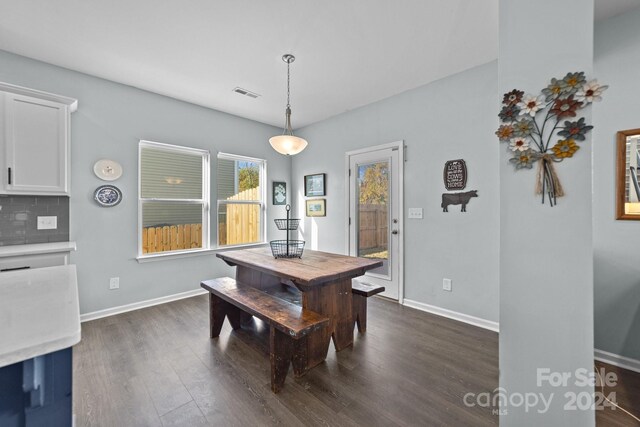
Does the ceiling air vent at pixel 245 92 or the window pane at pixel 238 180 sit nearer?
the ceiling air vent at pixel 245 92

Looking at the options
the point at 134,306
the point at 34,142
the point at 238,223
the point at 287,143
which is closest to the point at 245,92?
the point at 287,143

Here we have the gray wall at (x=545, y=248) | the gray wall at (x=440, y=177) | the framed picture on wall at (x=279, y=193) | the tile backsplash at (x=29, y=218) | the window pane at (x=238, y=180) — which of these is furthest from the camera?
the framed picture on wall at (x=279, y=193)

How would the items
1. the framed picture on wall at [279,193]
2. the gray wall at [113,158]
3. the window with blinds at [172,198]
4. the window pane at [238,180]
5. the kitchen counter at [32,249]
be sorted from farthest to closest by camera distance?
the framed picture on wall at [279,193]
the window pane at [238,180]
the window with blinds at [172,198]
the gray wall at [113,158]
the kitchen counter at [32,249]

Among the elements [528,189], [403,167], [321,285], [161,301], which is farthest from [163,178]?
[528,189]

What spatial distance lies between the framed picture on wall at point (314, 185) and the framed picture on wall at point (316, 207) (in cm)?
12

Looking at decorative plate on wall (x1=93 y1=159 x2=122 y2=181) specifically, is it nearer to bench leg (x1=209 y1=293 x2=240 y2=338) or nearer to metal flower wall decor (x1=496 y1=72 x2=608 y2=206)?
bench leg (x1=209 y1=293 x2=240 y2=338)

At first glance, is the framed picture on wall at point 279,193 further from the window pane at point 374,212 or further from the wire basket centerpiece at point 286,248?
the wire basket centerpiece at point 286,248

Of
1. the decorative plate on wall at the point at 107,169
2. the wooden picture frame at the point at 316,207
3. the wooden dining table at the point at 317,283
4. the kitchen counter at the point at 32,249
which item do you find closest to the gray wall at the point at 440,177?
the wooden picture frame at the point at 316,207

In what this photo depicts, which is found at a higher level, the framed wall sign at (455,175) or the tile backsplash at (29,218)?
the framed wall sign at (455,175)

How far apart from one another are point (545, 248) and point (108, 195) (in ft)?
13.0

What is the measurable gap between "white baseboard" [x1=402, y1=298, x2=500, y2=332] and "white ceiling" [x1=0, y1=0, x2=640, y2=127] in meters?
2.66

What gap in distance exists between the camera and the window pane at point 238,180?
4.15 m

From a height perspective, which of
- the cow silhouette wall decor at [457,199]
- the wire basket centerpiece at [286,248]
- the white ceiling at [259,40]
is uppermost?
the white ceiling at [259,40]

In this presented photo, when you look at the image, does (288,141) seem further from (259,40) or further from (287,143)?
(259,40)
